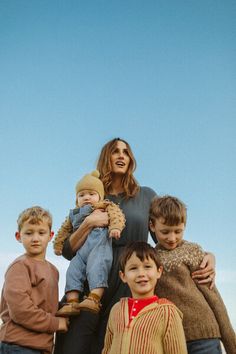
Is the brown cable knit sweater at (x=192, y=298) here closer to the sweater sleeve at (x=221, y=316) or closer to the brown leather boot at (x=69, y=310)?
the sweater sleeve at (x=221, y=316)

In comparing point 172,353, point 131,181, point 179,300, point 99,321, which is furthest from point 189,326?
point 131,181

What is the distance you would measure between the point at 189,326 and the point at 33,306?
53.2 inches

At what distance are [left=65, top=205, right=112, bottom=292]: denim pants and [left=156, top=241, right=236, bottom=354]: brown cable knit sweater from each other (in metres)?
0.51

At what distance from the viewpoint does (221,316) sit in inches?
155

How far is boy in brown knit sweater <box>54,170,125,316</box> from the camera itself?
4.02 m

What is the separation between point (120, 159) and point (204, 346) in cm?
219

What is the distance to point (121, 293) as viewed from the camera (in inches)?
165

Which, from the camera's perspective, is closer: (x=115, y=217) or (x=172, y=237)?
(x=172, y=237)

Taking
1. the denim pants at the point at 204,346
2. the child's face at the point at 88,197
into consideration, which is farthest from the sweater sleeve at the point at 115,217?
the denim pants at the point at 204,346

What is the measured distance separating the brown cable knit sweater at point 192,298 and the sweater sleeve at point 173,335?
442mm

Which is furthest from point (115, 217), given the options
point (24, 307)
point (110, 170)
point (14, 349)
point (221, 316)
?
point (14, 349)

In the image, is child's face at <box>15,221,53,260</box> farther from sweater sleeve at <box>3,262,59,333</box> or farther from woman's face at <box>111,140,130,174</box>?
woman's face at <box>111,140,130,174</box>

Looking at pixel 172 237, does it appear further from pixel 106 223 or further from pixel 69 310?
pixel 69 310

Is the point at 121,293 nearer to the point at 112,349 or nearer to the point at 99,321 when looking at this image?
the point at 99,321
